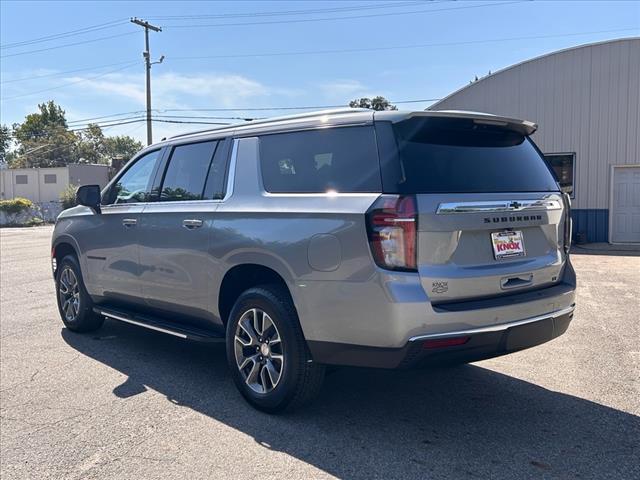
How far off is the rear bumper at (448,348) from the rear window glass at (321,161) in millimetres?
961

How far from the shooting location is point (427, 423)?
3.81 metres

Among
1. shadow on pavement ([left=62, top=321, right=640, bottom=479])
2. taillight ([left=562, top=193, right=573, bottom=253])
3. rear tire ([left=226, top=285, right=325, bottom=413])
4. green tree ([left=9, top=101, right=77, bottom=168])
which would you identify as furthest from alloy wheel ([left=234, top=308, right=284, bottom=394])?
green tree ([left=9, top=101, right=77, bottom=168])

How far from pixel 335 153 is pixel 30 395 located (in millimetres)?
3158

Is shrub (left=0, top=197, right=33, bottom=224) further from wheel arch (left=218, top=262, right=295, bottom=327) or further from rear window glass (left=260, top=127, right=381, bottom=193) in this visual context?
rear window glass (left=260, top=127, right=381, bottom=193)

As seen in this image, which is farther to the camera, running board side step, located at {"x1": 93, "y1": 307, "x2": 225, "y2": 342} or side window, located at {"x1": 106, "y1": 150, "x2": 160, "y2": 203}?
side window, located at {"x1": 106, "y1": 150, "x2": 160, "y2": 203}

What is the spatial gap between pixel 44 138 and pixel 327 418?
92383 mm

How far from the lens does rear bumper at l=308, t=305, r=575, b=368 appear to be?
3.24 m

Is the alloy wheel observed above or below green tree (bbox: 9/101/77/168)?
below

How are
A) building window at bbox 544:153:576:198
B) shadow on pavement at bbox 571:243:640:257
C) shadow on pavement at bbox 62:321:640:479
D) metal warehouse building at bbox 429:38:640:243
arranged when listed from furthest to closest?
building window at bbox 544:153:576:198 → metal warehouse building at bbox 429:38:640:243 → shadow on pavement at bbox 571:243:640:257 → shadow on pavement at bbox 62:321:640:479

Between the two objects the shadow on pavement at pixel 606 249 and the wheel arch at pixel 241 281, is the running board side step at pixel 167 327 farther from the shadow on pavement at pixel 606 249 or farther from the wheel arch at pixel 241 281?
the shadow on pavement at pixel 606 249

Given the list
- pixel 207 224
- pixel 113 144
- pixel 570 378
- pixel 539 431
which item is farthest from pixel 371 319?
pixel 113 144

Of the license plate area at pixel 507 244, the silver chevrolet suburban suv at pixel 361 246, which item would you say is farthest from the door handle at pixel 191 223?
the license plate area at pixel 507 244

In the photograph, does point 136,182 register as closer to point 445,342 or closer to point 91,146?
point 445,342

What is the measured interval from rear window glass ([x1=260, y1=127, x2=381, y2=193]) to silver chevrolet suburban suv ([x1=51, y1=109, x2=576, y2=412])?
11mm
